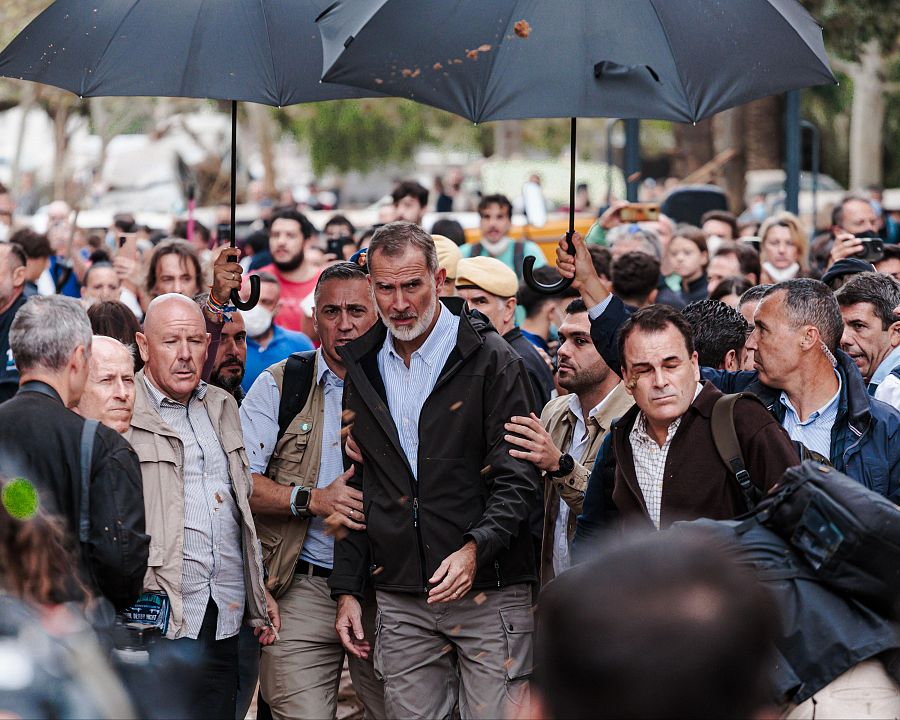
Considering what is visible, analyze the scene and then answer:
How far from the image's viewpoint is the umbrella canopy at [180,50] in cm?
572

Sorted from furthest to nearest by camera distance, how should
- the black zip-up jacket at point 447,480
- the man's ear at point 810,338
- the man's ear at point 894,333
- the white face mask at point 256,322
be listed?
the white face mask at point 256,322 < the man's ear at point 894,333 < the black zip-up jacket at point 447,480 < the man's ear at point 810,338

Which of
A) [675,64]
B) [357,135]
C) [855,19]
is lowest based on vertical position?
[357,135]

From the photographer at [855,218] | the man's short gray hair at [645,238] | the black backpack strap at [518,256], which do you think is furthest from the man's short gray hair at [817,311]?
the black backpack strap at [518,256]

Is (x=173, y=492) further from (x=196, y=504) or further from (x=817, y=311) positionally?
(x=817, y=311)

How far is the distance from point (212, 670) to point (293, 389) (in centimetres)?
116

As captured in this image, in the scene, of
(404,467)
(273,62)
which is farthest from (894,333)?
(273,62)

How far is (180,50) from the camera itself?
5754 mm

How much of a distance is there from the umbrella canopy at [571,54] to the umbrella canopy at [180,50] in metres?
0.65

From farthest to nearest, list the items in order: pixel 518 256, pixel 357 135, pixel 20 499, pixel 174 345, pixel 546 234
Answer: pixel 357 135, pixel 546 234, pixel 518 256, pixel 174 345, pixel 20 499

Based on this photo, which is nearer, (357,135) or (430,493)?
(430,493)

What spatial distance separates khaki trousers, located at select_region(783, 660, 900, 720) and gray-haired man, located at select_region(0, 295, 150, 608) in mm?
2023

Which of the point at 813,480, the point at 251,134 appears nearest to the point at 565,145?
the point at 251,134

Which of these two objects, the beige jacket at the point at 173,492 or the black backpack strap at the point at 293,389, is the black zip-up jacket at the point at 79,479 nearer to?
the beige jacket at the point at 173,492

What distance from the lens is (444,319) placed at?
511 cm
